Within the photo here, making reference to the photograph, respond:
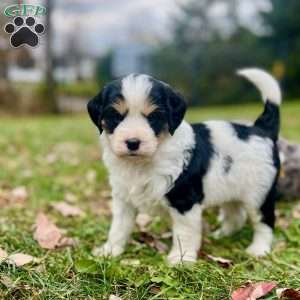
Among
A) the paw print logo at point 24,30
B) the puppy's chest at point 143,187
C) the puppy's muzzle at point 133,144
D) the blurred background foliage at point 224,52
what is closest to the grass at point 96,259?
the puppy's chest at point 143,187

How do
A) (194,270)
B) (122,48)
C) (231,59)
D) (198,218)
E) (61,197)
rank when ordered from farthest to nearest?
(122,48), (231,59), (61,197), (198,218), (194,270)

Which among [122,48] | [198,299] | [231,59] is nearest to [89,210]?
[198,299]

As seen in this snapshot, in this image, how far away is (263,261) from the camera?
13.6 ft

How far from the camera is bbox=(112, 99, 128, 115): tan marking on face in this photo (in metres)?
3.55

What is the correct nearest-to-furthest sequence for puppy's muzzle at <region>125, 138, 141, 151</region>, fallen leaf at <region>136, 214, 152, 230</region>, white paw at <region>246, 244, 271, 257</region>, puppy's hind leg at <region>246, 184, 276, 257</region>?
1. puppy's muzzle at <region>125, 138, 141, 151</region>
2. white paw at <region>246, 244, 271, 257</region>
3. puppy's hind leg at <region>246, 184, 276, 257</region>
4. fallen leaf at <region>136, 214, 152, 230</region>

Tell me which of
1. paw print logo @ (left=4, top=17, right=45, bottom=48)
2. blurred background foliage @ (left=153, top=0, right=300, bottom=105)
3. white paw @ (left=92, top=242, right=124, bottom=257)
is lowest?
blurred background foliage @ (left=153, top=0, right=300, bottom=105)

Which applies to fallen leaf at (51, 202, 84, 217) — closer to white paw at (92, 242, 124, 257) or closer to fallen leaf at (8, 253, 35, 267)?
white paw at (92, 242, 124, 257)

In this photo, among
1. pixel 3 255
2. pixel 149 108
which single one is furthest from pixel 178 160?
pixel 3 255

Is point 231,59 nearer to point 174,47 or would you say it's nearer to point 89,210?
point 174,47

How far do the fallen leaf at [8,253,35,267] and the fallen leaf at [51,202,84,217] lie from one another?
1.95m

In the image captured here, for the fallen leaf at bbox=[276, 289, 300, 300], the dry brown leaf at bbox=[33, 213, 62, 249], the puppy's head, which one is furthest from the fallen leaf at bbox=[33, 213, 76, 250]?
the fallen leaf at bbox=[276, 289, 300, 300]

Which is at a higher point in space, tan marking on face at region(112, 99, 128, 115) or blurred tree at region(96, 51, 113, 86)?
tan marking on face at region(112, 99, 128, 115)

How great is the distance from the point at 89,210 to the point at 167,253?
177 centimetres

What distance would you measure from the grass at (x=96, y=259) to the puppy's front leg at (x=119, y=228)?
0.33ft
